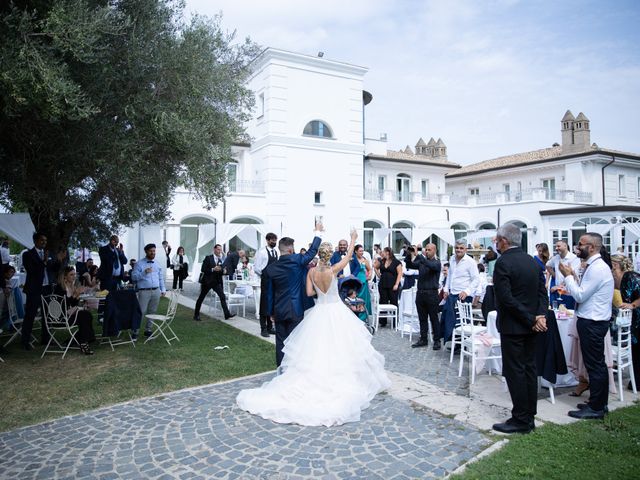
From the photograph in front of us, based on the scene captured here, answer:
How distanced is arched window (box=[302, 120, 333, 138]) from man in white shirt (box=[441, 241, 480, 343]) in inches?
733

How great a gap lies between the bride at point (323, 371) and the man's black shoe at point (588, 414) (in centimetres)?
206

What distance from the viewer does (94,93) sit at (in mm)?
6496

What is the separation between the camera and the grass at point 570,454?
3594mm

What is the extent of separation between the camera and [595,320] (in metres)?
4.83

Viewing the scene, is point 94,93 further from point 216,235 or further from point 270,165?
point 270,165

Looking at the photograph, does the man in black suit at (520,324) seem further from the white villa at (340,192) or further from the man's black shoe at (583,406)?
the white villa at (340,192)

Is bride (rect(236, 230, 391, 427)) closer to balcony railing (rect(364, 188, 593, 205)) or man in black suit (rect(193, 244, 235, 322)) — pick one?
man in black suit (rect(193, 244, 235, 322))

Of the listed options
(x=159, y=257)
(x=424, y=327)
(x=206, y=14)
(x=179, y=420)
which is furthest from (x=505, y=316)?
(x=159, y=257)

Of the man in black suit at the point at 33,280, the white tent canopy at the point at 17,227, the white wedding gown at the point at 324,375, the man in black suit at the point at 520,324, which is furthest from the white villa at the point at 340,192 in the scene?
the man in black suit at the point at 520,324

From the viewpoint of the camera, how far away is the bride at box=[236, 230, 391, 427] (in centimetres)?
477

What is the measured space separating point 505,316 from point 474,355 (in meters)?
1.88

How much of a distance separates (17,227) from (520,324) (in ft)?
37.3

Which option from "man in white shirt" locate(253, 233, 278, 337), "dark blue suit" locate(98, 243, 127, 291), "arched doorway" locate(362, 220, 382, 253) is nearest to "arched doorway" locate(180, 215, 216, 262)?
"arched doorway" locate(362, 220, 382, 253)

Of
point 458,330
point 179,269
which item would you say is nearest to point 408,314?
point 458,330
